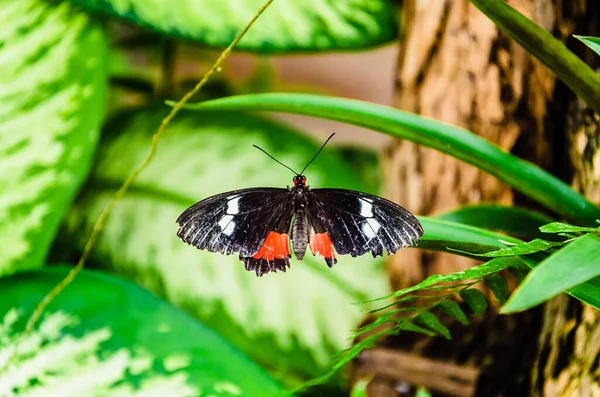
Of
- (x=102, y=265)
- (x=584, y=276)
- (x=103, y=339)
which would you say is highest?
(x=102, y=265)

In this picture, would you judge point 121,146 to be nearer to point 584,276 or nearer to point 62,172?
point 62,172

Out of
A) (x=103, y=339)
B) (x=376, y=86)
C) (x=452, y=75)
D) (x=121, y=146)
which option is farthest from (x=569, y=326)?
(x=376, y=86)

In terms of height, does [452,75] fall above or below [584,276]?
above

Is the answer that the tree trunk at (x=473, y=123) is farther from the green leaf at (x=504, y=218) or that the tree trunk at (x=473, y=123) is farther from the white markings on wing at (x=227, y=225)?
the white markings on wing at (x=227, y=225)

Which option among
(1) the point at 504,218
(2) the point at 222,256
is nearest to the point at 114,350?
(2) the point at 222,256

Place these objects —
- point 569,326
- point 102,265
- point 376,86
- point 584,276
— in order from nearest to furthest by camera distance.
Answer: point 584,276 < point 569,326 < point 102,265 < point 376,86

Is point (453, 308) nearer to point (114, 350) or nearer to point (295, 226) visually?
point (295, 226)
